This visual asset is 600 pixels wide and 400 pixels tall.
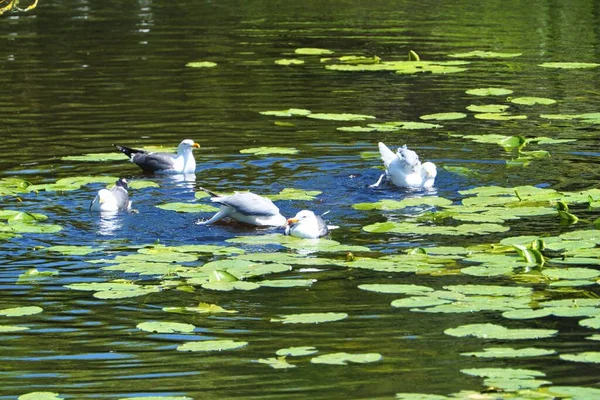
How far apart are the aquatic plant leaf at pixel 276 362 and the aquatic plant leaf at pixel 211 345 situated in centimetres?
27

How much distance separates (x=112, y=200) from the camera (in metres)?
11.8

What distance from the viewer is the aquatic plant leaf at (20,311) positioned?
350 inches

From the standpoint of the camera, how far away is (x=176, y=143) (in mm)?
15125

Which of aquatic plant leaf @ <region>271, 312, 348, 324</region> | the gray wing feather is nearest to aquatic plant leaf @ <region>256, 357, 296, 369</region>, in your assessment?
aquatic plant leaf @ <region>271, 312, 348, 324</region>

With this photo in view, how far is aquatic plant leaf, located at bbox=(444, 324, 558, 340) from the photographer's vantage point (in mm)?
7922

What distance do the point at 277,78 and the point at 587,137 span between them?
5874 millimetres

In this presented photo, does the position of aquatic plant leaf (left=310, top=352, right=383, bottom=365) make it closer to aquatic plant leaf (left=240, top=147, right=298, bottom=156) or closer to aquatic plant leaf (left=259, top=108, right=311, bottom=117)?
aquatic plant leaf (left=240, top=147, right=298, bottom=156)

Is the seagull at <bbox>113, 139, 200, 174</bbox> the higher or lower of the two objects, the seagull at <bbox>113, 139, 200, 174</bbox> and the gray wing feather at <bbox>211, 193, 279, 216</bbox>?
the lower

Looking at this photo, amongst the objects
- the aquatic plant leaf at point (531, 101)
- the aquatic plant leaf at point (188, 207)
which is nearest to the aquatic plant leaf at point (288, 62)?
the aquatic plant leaf at point (531, 101)

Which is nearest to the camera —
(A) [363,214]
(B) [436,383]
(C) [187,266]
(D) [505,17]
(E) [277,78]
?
(B) [436,383]

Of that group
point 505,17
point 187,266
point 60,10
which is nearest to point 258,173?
point 187,266

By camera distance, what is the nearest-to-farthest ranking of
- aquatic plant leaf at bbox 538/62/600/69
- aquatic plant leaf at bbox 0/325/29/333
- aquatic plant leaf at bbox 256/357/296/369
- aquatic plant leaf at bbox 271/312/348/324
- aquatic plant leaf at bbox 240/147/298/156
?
aquatic plant leaf at bbox 256/357/296/369 < aquatic plant leaf at bbox 271/312/348/324 < aquatic plant leaf at bbox 0/325/29/333 < aquatic plant leaf at bbox 240/147/298/156 < aquatic plant leaf at bbox 538/62/600/69

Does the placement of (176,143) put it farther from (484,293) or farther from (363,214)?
(484,293)

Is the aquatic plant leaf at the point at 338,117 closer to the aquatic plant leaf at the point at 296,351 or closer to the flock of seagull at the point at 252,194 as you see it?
the flock of seagull at the point at 252,194
